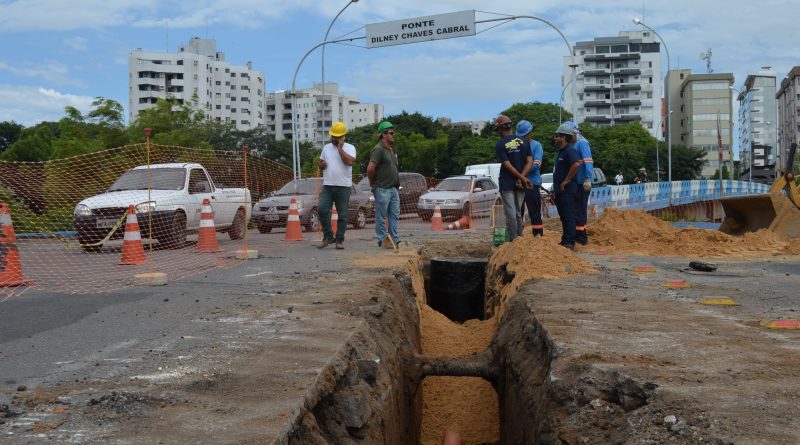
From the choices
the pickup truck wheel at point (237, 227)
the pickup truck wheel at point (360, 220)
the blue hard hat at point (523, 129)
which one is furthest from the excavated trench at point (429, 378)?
the pickup truck wheel at point (360, 220)

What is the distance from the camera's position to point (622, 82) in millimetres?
113250

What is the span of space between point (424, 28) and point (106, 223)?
48.9 feet

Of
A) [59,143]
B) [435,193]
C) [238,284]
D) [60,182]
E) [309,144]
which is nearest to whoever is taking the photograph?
[238,284]

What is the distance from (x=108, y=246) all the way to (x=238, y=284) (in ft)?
18.6

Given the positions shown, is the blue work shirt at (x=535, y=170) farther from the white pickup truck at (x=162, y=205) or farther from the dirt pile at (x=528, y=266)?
the white pickup truck at (x=162, y=205)

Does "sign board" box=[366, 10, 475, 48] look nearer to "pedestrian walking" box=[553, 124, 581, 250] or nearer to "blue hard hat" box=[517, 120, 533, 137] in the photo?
"blue hard hat" box=[517, 120, 533, 137]

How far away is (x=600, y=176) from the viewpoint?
16.0 metres

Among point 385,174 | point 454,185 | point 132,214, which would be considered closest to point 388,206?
point 385,174

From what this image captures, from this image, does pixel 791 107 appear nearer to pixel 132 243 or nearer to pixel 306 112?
pixel 306 112

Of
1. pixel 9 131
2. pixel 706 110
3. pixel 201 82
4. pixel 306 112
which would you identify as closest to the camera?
pixel 9 131

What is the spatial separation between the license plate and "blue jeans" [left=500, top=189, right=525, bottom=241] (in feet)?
20.0

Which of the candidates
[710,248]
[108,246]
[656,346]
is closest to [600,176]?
[710,248]

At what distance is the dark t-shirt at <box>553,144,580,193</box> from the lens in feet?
34.1

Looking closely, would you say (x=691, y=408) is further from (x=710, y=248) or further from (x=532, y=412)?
(x=710, y=248)
